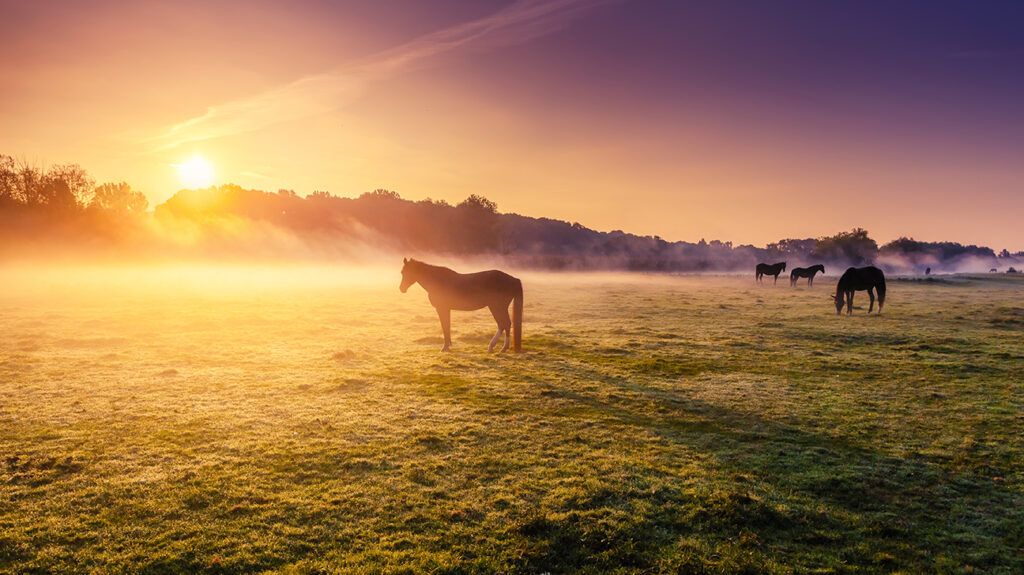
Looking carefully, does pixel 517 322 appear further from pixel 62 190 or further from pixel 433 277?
pixel 62 190

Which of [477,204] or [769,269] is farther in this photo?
[477,204]

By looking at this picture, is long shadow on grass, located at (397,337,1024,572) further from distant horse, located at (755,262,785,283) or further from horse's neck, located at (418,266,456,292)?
distant horse, located at (755,262,785,283)

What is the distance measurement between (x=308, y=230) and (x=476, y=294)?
9427 centimetres

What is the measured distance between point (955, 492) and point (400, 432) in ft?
27.7

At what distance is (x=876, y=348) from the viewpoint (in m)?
18.1

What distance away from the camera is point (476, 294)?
17516 millimetres

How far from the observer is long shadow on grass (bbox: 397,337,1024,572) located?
5305 millimetres

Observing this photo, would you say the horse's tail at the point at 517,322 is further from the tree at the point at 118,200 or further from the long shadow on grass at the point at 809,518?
the tree at the point at 118,200

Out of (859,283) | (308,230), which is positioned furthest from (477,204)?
(859,283)

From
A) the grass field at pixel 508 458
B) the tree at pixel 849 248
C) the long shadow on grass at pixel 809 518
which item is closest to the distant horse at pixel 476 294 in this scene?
the grass field at pixel 508 458

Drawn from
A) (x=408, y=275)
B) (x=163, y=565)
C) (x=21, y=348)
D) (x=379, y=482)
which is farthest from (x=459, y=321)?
(x=163, y=565)

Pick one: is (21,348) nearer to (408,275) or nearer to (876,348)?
(408,275)

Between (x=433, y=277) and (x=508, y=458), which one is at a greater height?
(x=433, y=277)

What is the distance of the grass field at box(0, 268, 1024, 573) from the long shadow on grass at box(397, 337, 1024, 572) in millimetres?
33
